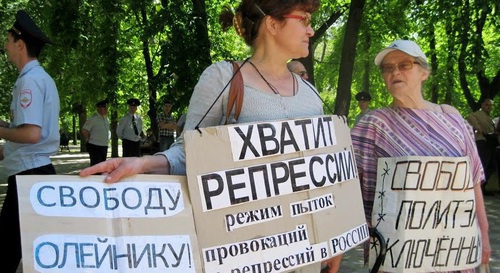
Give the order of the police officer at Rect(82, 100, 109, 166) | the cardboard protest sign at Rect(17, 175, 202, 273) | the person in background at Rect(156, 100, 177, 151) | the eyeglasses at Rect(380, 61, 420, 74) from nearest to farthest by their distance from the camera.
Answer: the cardboard protest sign at Rect(17, 175, 202, 273)
the eyeglasses at Rect(380, 61, 420, 74)
the police officer at Rect(82, 100, 109, 166)
the person in background at Rect(156, 100, 177, 151)

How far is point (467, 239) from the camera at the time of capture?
9.76 ft

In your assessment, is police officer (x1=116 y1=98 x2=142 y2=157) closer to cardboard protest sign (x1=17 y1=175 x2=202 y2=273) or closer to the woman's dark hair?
the woman's dark hair

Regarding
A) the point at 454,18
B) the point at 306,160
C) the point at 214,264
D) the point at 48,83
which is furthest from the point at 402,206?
the point at 454,18

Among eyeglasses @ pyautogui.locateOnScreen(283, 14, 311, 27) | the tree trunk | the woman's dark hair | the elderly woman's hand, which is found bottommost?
the elderly woman's hand

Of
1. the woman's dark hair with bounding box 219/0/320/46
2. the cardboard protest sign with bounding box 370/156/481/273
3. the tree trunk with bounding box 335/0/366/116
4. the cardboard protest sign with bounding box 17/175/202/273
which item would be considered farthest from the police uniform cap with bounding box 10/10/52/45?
the tree trunk with bounding box 335/0/366/116

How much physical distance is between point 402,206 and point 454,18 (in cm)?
989

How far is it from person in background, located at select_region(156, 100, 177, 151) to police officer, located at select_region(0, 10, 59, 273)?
32.0 ft

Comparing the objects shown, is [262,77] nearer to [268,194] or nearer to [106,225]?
[268,194]

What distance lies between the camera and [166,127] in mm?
14070

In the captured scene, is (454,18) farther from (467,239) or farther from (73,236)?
(73,236)

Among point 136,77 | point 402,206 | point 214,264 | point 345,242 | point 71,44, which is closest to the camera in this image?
point 214,264

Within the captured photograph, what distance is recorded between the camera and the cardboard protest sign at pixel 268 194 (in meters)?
2.09

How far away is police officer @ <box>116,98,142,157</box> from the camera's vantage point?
14773 mm

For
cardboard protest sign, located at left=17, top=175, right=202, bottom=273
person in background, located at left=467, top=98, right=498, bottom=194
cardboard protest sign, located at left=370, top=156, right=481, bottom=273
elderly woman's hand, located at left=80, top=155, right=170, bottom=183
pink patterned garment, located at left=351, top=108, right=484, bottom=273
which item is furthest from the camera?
person in background, located at left=467, top=98, right=498, bottom=194
